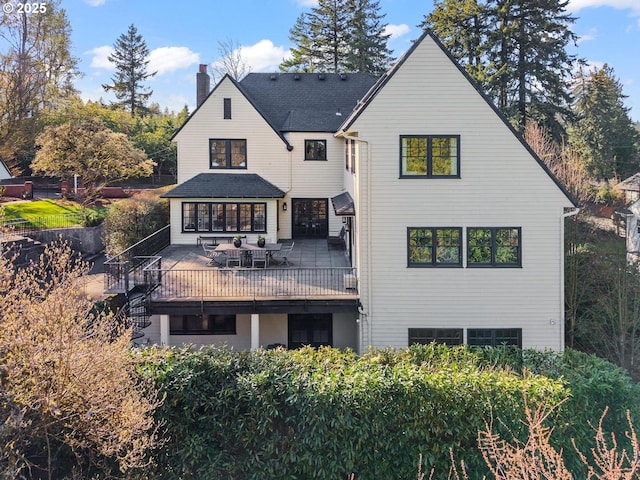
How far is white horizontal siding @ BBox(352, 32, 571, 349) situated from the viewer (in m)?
14.0

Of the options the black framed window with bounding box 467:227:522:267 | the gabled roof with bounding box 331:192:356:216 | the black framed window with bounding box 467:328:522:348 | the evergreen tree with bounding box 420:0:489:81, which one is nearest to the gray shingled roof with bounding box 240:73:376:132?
the gabled roof with bounding box 331:192:356:216

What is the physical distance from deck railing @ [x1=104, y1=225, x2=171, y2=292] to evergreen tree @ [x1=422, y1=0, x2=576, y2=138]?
79.0 ft

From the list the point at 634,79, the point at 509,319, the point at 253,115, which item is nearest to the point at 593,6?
the point at 634,79

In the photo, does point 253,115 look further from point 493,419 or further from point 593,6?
point 593,6

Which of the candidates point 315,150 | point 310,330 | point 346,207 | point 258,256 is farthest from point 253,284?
point 315,150

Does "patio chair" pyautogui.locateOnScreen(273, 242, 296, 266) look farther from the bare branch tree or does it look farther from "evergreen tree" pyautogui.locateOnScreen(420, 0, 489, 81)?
the bare branch tree

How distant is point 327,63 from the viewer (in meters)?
46.5

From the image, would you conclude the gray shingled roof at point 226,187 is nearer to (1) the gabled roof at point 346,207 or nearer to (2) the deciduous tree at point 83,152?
(1) the gabled roof at point 346,207

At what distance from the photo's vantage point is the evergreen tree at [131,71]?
6066 cm

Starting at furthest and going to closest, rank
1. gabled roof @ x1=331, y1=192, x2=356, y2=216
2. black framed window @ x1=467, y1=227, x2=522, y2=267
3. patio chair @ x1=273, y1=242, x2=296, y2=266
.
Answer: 1. patio chair @ x1=273, y1=242, x2=296, y2=266
2. gabled roof @ x1=331, y1=192, x2=356, y2=216
3. black framed window @ x1=467, y1=227, x2=522, y2=267

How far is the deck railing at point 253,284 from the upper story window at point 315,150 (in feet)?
29.4

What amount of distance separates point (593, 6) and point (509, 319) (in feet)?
90.2

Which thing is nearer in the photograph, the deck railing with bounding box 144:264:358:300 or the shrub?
the deck railing with bounding box 144:264:358:300

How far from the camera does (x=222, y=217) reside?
22000 mm
